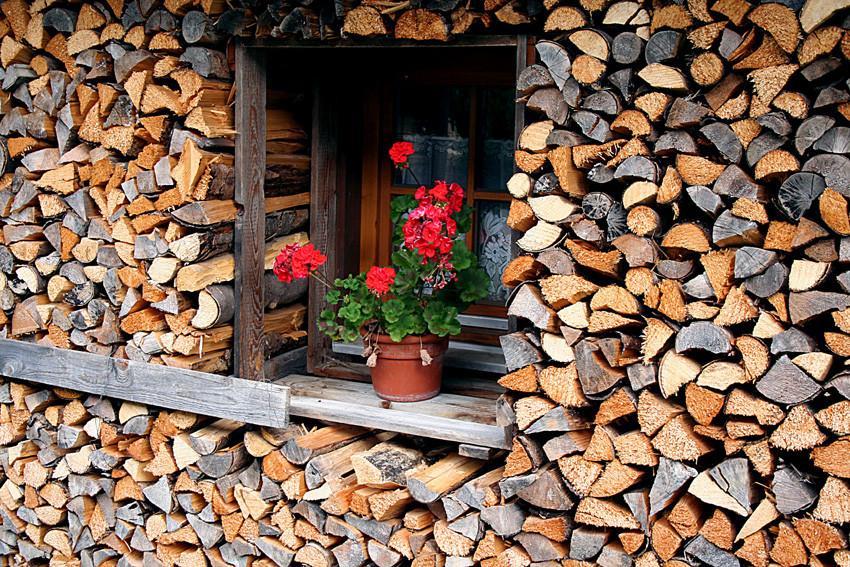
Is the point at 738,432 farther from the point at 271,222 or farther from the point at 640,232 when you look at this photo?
the point at 271,222

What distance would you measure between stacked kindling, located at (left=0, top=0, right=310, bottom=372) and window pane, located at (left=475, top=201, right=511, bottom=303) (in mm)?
757

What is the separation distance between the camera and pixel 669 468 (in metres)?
2.43

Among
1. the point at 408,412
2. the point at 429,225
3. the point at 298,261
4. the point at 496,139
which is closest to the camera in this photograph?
the point at 429,225

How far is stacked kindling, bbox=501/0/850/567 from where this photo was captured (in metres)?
2.22

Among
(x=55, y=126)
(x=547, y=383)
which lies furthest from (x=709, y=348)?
(x=55, y=126)

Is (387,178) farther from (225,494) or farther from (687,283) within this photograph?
(687,283)

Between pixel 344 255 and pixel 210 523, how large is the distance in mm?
1219

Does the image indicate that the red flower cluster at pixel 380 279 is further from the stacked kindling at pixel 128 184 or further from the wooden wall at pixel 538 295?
the stacked kindling at pixel 128 184

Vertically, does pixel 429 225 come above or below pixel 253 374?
above

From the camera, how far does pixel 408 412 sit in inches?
119

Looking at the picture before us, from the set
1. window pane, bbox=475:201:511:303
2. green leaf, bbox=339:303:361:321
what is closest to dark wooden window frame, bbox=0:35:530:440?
green leaf, bbox=339:303:361:321

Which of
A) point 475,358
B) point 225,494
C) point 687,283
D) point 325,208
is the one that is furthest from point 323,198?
point 687,283

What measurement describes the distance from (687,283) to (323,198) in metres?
1.67

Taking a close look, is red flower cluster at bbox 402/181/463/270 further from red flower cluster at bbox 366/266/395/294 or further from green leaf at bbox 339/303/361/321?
green leaf at bbox 339/303/361/321
